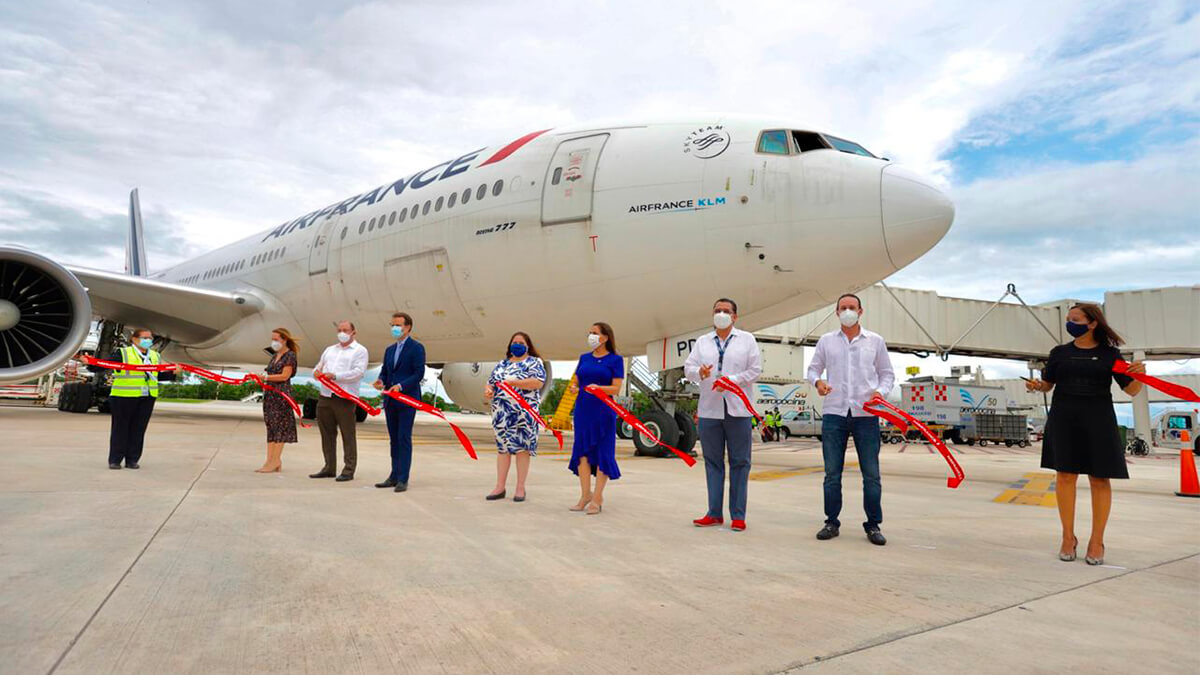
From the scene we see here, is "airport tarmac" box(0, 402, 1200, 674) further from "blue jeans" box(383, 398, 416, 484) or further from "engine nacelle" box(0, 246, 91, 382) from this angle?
"engine nacelle" box(0, 246, 91, 382)

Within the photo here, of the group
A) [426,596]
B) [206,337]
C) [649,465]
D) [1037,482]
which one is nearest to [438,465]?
[649,465]

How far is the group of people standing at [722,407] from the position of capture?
391 centimetres

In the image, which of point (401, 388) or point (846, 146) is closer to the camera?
point (401, 388)

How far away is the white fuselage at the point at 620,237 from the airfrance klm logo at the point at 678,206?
0.01 meters

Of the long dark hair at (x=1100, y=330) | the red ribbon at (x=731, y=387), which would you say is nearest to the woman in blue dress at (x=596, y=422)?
the red ribbon at (x=731, y=387)

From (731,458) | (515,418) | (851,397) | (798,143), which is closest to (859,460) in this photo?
(851,397)

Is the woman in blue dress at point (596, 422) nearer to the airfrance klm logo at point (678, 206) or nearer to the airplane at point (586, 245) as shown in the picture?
the airplane at point (586, 245)

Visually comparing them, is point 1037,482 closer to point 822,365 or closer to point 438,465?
point 822,365

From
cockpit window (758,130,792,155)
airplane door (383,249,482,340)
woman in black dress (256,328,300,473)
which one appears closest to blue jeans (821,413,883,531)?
cockpit window (758,130,792,155)

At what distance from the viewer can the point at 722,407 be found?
15.6 ft

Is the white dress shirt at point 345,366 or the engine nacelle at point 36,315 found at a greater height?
the engine nacelle at point 36,315

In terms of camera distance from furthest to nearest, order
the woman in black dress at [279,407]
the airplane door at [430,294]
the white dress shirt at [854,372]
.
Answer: the airplane door at [430,294]
the woman in black dress at [279,407]
the white dress shirt at [854,372]

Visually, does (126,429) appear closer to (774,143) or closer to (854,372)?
(854,372)

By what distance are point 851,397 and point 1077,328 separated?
129cm
